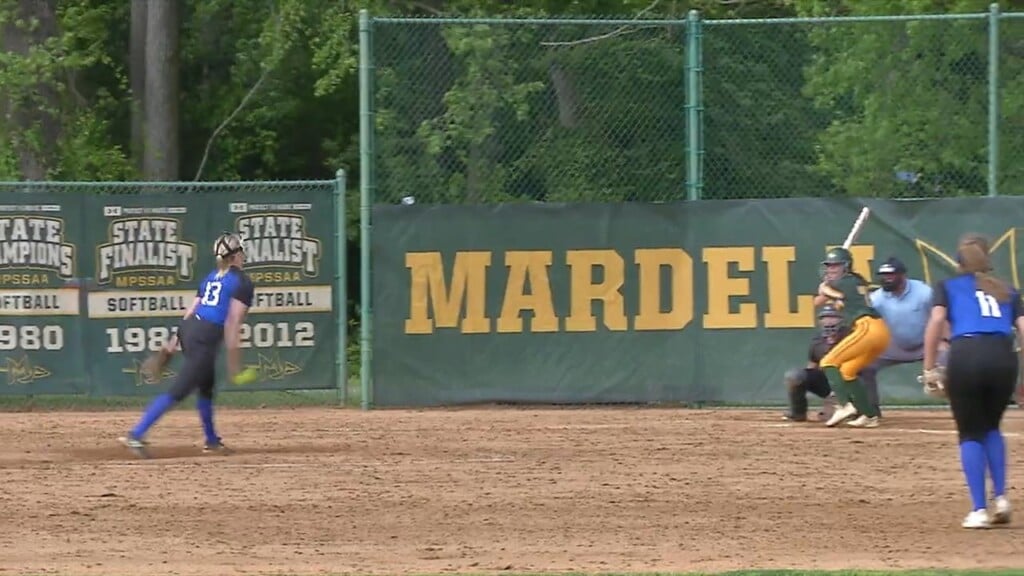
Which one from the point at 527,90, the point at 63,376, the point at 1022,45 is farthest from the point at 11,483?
the point at 1022,45

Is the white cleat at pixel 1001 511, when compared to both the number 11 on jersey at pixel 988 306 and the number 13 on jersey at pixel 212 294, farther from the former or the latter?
the number 13 on jersey at pixel 212 294

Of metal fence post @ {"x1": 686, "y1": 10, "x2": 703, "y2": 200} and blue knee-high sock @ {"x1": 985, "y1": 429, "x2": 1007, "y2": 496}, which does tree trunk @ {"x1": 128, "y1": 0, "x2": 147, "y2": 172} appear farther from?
blue knee-high sock @ {"x1": 985, "y1": 429, "x2": 1007, "y2": 496}

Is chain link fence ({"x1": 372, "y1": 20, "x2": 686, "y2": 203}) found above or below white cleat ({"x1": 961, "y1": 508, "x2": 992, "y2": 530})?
above

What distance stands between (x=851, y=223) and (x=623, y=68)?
2.74 meters

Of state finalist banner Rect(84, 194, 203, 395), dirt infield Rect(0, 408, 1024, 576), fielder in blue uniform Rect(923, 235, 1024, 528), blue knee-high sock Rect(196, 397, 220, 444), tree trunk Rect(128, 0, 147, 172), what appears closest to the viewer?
dirt infield Rect(0, 408, 1024, 576)

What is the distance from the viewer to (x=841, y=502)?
11.2 metres

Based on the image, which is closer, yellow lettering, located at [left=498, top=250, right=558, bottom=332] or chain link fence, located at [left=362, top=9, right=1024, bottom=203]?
chain link fence, located at [left=362, top=9, right=1024, bottom=203]

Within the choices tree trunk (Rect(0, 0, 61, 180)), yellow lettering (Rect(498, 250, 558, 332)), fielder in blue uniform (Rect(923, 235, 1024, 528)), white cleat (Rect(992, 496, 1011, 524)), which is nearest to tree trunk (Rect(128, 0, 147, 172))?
tree trunk (Rect(0, 0, 61, 180))

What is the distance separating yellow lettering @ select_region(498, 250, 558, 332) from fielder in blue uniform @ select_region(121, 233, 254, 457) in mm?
3855

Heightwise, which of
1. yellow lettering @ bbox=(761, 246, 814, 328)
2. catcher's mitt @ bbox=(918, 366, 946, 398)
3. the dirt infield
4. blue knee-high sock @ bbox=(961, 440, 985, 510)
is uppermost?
yellow lettering @ bbox=(761, 246, 814, 328)

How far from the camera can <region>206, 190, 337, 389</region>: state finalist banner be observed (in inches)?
685

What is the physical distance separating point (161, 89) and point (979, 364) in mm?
18532

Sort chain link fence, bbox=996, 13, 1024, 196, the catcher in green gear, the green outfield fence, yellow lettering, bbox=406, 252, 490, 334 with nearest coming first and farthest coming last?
1. the catcher in green gear
2. chain link fence, bbox=996, 13, 1024, 196
3. the green outfield fence
4. yellow lettering, bbox=406, 252, 490, 334

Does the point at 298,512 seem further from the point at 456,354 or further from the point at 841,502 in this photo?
the point at 456,354
